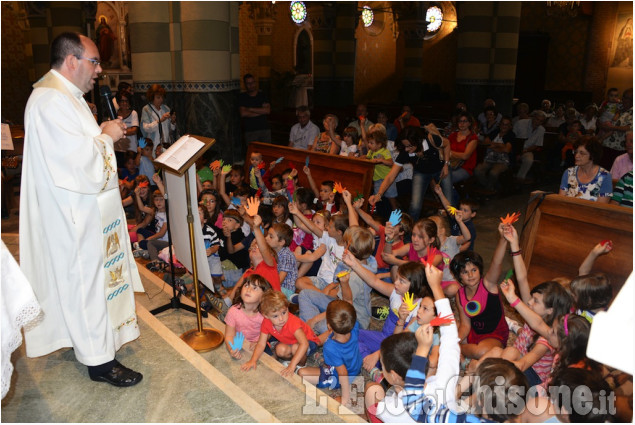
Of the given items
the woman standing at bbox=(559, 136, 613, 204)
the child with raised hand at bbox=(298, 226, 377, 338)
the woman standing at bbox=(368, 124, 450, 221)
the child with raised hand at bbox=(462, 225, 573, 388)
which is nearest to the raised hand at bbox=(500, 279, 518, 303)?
the child with raised hand at bbox=(462, 225, 573, 388)

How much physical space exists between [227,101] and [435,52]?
1635 cm

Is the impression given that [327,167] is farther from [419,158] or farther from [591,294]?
[591,294]

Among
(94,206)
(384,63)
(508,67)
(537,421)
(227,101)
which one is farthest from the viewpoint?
(384,63)

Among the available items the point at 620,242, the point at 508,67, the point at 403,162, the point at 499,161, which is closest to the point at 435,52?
the point at 508,67

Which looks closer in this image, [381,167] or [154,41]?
[381,167]

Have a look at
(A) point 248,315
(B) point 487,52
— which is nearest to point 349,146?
(A) point 248,315

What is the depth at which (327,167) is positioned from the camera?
6.59 metres

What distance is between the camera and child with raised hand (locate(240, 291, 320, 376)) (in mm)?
3318

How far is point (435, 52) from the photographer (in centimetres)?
2253

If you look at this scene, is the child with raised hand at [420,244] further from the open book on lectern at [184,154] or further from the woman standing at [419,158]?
the open book on lectern at [184,154]

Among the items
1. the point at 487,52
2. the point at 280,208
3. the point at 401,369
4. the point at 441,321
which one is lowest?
the point at 401,369

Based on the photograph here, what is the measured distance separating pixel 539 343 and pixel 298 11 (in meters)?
16.6

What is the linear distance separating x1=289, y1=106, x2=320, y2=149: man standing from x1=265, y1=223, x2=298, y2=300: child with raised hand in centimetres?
386

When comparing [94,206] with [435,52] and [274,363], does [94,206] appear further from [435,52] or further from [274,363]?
[435,52]
